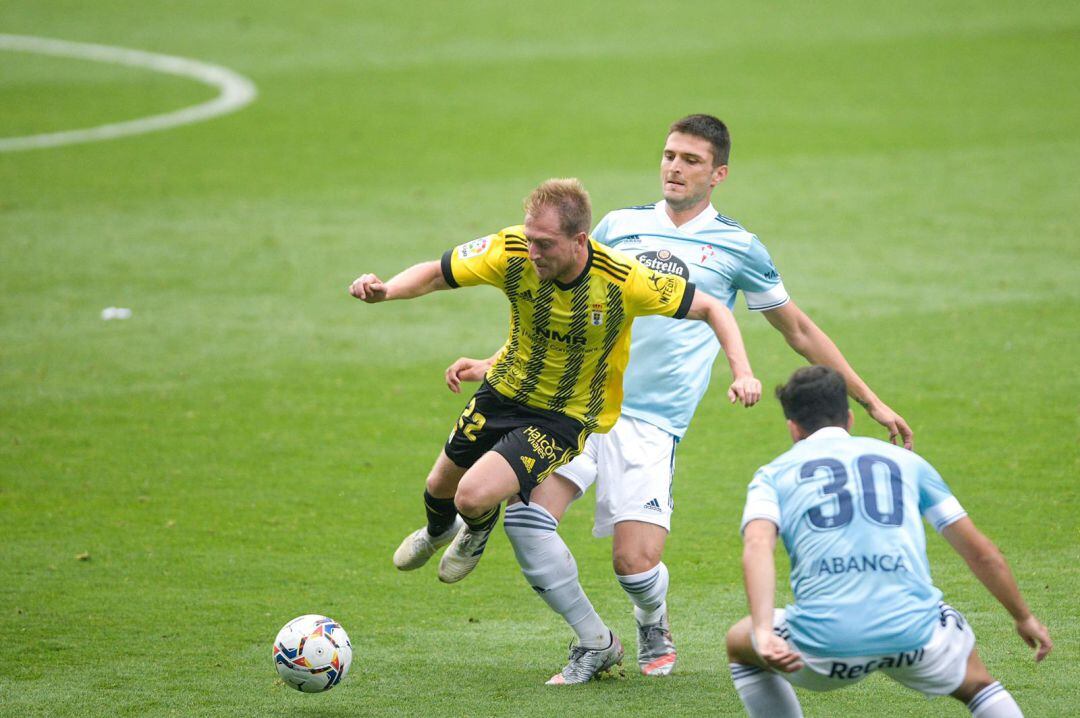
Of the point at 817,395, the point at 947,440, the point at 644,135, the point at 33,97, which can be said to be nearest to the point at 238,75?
the point at 33,97

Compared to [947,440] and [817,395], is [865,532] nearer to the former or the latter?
[817,395]

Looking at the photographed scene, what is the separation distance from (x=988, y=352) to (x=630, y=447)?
20.1 ft

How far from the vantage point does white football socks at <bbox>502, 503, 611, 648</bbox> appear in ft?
20.2

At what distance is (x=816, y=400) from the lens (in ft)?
15.5

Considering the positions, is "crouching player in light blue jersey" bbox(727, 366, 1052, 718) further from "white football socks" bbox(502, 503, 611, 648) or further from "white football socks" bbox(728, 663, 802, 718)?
"white football socks" bbox(502, 503, 611, 648)

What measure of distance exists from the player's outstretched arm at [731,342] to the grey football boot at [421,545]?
1.67 metres

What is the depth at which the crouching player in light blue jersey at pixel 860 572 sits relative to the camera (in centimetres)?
447

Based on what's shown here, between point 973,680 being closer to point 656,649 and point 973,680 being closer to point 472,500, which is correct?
point 656,649

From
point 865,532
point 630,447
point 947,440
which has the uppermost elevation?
point 865,532

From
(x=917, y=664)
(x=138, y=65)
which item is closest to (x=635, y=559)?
(x=917, y=664)

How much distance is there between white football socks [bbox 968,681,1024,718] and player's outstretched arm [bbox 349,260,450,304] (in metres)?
2.82

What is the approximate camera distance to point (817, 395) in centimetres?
471

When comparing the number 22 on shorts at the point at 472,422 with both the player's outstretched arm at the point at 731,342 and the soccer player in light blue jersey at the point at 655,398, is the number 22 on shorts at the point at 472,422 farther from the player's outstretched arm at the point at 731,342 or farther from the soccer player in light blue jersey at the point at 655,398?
the player's outstretched arm at the point at 731,342

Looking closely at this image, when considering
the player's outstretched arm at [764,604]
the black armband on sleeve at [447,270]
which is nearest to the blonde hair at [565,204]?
the black armband on sleeve at [447,270]
